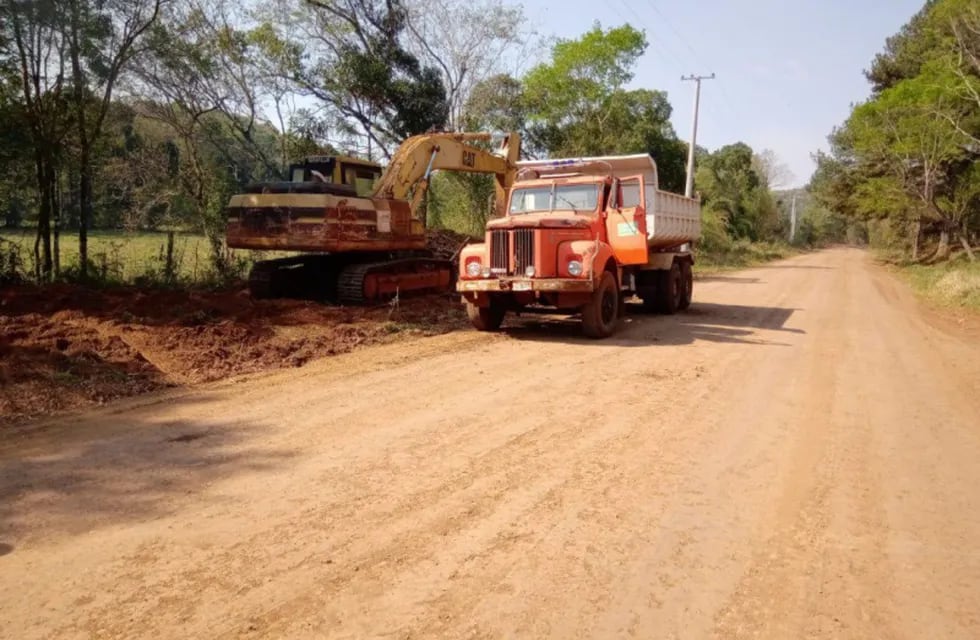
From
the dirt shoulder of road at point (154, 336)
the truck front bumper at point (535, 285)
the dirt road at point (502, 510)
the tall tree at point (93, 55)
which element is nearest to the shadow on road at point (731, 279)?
the dirt shoulder of road at point (154, 336)

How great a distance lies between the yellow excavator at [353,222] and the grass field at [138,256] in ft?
7.53

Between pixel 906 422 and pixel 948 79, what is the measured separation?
90.2 ft

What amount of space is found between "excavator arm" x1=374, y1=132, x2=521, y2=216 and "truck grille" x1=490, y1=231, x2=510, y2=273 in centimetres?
259

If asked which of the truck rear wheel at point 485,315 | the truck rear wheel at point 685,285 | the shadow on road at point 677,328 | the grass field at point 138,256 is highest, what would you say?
the grass field at point 138,256

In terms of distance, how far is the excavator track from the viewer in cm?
1248

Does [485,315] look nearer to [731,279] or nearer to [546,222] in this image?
[546,222]

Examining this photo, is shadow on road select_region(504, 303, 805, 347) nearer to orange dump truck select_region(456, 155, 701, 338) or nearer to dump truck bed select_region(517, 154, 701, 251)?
orange dump truck select_region(456, 155, 701, 338)

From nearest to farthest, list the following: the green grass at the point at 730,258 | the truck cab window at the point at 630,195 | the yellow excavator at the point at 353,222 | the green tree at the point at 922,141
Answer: the yellow excavator at the point at 353,222
the truck cab window at the point at 630,195
the green tree at the point at 922,141
the green grass at the point at 730,258

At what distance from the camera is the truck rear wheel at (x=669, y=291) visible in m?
13.7

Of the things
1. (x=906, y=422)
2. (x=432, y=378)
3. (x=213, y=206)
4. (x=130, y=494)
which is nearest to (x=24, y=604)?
(x=130, y=494)

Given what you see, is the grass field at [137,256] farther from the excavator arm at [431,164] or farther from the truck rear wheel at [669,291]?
the truck rear wheel at [669,291]

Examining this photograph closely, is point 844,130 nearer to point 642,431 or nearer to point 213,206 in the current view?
point 213,206

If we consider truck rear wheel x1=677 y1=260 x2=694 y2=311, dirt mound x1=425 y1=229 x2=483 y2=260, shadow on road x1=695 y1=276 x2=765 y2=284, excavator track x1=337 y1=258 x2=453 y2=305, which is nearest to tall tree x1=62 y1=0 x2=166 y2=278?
excavator track x1=337 y1=258 x2=453 y2=305

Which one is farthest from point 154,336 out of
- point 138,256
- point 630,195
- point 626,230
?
point 630,195
